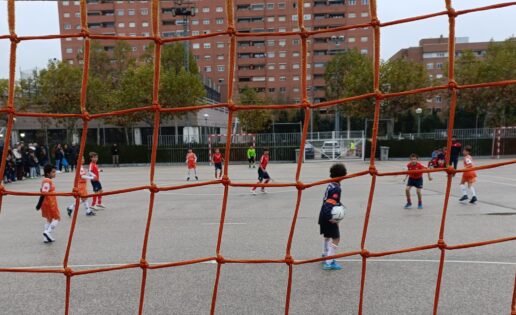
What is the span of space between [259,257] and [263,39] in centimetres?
5512

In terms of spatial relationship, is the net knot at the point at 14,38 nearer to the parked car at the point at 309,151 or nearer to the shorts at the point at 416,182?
the shorts at the point at 416,182

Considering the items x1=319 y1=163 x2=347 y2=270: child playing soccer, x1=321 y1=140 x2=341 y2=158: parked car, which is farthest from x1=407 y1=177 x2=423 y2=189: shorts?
x1=321 y1=140 x2=341 y2=158: parked car

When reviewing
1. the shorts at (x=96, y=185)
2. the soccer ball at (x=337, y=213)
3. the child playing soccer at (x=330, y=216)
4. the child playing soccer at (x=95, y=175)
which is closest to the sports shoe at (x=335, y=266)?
the child playing soccer at (x=330, y=216)

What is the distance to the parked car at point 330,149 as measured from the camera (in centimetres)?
2747

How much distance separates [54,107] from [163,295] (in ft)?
88.7

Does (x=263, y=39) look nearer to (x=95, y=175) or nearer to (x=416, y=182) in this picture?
(x=95, y=175)

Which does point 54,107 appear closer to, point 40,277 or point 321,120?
point 40,277

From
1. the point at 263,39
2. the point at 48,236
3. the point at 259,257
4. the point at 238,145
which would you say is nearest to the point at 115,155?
the point at 238,145

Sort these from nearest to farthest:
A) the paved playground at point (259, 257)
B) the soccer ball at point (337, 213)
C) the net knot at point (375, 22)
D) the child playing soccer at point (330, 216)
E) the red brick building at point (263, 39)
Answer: the net knot at point (375, 22)
the paved playground at point (259, 257)
the soccer ball at point (337, 213)
the child playing soccer at point (330, 216)
the red brick building at point (263, 39)

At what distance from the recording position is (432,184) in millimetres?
13609

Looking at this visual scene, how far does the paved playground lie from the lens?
4039 mm

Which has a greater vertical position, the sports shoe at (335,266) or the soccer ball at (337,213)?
the soccer ball at (337,213)

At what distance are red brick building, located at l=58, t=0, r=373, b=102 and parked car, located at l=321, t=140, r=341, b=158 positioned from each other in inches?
1159

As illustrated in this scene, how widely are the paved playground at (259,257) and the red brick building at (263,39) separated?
48762mm
